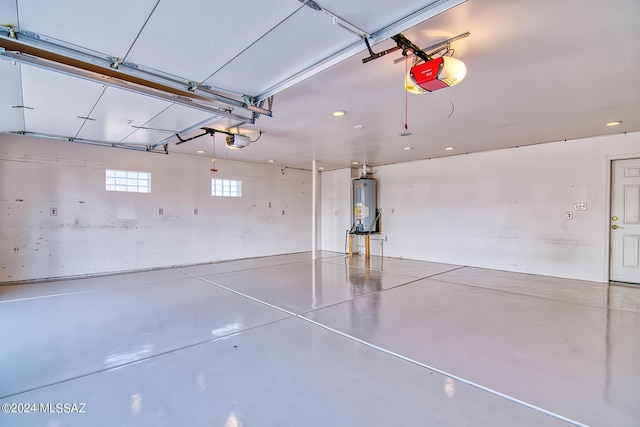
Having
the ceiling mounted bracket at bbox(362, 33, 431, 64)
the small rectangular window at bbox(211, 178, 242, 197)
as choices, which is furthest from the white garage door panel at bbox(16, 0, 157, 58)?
the small rectangular window at bbox(211, 178, 242, 197)

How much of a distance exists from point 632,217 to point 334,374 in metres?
5.95

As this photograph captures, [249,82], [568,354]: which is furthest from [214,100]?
[568,354]

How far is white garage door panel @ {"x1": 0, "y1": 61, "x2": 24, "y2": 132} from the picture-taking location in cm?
254

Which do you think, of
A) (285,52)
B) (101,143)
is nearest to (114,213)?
(101,143)

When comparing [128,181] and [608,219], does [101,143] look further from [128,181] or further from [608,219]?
[608,219]

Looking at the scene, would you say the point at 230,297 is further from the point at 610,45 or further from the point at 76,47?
the point at 610,45

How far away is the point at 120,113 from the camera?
3.70m

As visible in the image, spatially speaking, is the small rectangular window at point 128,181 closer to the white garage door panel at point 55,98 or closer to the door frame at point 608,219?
the white garage door panel at point 55,98

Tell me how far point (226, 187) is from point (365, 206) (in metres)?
3.77

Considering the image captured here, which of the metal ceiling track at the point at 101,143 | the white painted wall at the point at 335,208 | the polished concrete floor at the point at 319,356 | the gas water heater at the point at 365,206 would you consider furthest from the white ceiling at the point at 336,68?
the white painted wall at the point at 335,208

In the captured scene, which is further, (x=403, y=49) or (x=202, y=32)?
(x=403, y=49)

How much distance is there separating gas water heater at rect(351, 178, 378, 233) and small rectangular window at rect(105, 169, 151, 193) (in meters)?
5.16

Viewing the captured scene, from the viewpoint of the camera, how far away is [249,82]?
2820 mm

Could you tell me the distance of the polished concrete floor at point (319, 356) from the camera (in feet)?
5.99
